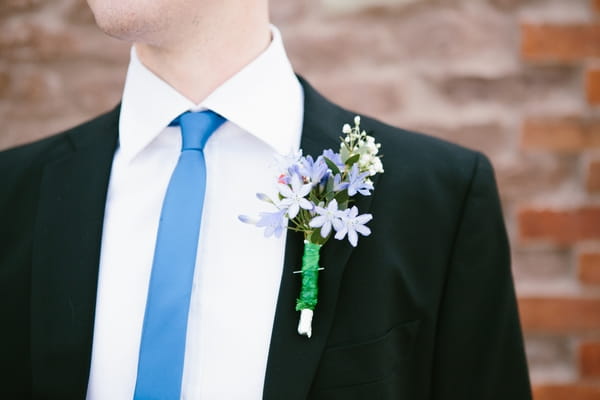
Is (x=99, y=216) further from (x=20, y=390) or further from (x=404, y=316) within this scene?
(x=404, y=316)

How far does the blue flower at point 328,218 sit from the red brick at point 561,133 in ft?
3.08

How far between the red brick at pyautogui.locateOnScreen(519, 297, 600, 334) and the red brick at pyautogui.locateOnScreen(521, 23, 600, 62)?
620 mm

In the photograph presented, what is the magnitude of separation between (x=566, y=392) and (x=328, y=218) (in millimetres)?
1120

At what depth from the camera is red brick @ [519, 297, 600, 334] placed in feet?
6.16

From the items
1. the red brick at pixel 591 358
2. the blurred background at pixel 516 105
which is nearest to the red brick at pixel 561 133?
the blurred background at pixel 516 105

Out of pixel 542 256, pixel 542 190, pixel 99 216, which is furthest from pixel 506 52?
pixel 99 216

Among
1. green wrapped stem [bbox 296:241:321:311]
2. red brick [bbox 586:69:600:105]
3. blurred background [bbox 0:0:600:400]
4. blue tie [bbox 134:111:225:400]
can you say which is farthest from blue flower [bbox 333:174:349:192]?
red brick [bbox 586:69:600:105]

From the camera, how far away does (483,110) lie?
1908 mm

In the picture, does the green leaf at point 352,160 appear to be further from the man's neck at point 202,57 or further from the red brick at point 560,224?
the red brick at point 560,224

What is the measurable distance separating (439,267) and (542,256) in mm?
663

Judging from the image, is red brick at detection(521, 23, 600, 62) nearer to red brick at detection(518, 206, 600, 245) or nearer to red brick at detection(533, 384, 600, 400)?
red brick at detection(518, 206, 600, 245)

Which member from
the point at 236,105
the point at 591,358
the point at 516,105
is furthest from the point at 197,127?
the point at 591,358

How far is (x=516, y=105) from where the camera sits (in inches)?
74.9

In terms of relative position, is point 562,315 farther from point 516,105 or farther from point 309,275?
point 309,275
